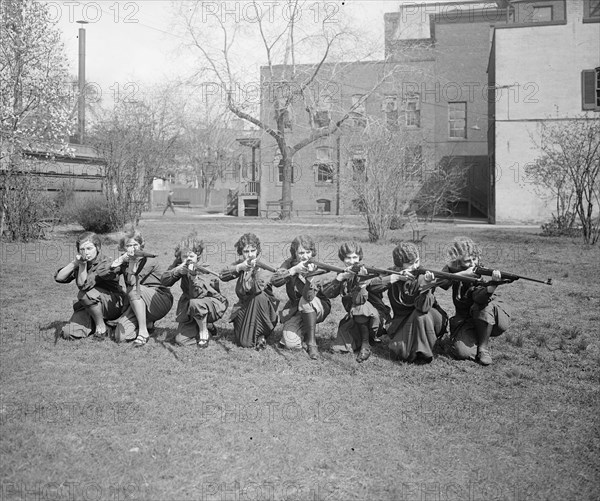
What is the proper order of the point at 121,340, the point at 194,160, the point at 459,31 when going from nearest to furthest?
the point at 121,340 < the point at 459,31 < the point at 194,160

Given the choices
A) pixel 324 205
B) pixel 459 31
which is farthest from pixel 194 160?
pixel 459 31

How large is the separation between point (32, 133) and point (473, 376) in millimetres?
16190

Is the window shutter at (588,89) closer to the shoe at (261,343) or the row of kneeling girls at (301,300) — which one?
the row of kneeling girls at (301,300)

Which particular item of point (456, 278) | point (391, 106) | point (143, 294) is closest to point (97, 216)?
point (143, 294)

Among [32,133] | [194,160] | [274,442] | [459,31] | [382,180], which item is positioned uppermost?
[459,31]

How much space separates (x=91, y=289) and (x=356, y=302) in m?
2.89

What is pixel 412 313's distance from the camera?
→ 233 inches

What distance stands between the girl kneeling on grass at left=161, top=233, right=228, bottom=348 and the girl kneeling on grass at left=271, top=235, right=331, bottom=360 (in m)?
0.74

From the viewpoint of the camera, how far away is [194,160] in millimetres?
57594

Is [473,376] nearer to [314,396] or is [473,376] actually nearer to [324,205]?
[314,396]

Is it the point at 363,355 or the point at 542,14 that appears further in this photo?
the point at 542,14

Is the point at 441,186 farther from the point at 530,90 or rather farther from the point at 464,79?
the point at 464,79

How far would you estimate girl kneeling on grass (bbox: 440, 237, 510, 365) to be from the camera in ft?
19.0

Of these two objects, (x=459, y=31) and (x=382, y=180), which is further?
(x=459, y=31)
